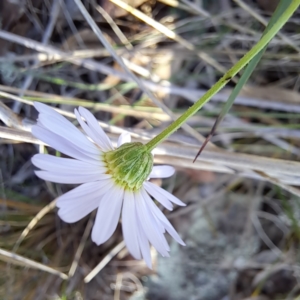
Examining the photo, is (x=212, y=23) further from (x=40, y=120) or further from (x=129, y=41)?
(x=40, y=120)

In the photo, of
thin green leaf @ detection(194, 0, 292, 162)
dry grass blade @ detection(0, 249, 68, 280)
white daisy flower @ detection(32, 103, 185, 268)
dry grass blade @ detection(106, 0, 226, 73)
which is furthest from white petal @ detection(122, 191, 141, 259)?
dry grass blade @ detection(106, 0, 226, 73)

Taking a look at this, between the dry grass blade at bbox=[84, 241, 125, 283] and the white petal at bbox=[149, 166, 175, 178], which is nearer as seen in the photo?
the white petal at bbox=[149, 166, 175, 178]

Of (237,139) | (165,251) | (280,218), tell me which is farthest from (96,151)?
(280,218)

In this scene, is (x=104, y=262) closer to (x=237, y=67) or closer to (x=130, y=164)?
(x=130, y=164)

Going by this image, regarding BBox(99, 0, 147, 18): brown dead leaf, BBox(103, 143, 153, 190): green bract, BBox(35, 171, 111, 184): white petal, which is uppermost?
BBox(99, 0, 147, 18): brown dead leaf

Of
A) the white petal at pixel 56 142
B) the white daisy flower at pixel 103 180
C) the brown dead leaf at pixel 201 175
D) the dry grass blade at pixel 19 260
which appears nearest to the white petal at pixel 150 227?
the white daisy flower at pixel 103 180

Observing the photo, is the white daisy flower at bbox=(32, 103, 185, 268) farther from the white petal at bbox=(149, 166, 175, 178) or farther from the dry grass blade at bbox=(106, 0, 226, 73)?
the dry grass blade at bbox=(106, 0, 226, 73)

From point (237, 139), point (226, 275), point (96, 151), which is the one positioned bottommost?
point (226, 275)
